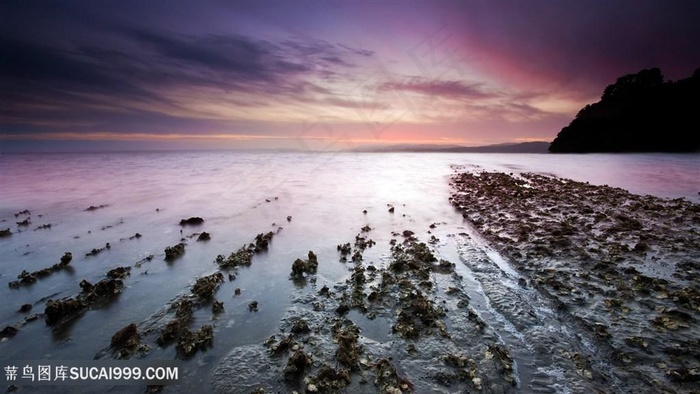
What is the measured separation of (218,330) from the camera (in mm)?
5617

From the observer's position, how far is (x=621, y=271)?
7242 mm

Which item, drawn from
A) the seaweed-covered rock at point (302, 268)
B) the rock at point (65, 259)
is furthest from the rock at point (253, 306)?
the rock at point (65, 259)

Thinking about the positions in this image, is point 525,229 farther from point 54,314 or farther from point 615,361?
point 54,314

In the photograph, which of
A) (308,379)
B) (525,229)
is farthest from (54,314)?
(525,229)

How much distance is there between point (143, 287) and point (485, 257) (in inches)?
350

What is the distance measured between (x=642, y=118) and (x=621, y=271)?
105 m

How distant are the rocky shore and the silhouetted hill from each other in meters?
88.5

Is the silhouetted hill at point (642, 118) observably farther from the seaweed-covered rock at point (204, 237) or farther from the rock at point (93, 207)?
the rock at point (93, 207)

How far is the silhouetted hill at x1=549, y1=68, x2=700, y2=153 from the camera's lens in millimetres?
75500

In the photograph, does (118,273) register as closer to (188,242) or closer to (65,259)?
(65,259)

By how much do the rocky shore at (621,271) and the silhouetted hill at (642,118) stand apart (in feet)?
290

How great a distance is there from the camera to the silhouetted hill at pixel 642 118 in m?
75.5

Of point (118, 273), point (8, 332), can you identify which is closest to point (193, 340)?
point (8, 332)

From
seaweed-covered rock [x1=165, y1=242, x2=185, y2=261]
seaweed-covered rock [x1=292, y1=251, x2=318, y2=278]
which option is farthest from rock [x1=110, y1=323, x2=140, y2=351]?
seaweed-covered rock [x1=165, y1=242, x2=185, y2=261]
